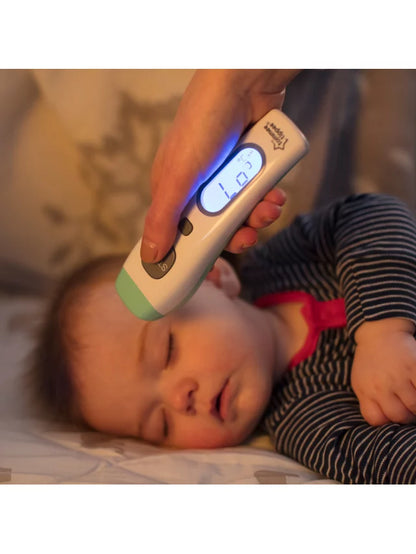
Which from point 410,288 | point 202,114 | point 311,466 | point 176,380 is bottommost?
point 311,466

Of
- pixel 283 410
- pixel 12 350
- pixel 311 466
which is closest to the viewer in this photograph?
pixel 311 466

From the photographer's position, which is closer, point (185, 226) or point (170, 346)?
point (185, 226)

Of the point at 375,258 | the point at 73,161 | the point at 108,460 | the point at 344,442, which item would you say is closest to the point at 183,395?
the point at 108,460

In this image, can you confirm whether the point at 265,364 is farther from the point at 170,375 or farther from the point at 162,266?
the point at 162,266

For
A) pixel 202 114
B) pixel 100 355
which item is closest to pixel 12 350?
pixel 100 355

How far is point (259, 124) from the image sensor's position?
81 cm

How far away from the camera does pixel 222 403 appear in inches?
37.7

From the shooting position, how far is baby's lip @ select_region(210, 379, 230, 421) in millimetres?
953

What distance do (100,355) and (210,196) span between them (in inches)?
12.3

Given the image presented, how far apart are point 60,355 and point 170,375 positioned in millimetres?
192

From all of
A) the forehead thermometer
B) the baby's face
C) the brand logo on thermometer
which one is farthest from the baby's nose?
the brand logo on thermometer

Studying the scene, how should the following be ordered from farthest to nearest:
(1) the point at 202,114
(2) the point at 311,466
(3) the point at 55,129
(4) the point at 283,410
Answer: (3) the point at 55,129 < (4) the point at 283,410 < (2) the point at 311,466 < (1) the point at 202,114

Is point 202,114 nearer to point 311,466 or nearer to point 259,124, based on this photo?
point 259,124

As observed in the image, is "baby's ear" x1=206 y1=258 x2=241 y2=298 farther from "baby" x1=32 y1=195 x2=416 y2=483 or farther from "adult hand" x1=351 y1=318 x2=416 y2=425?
"adult hand" x1=351 y1=318 x2=416 y2=425
